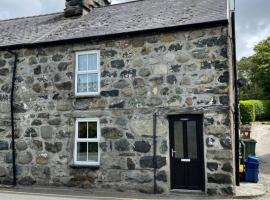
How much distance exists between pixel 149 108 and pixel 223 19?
11.5 feet

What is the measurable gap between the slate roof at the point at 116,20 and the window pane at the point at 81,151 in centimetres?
368

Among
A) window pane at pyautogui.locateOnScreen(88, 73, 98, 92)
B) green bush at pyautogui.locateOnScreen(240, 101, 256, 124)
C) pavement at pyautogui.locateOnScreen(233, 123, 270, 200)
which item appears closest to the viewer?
pavement at pyautogui.locateOnScreen(233, 123, 270, 200)

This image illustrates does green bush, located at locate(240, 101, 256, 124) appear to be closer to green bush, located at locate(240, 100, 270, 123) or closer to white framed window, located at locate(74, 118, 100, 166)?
green bush, located at locate(240, 100, 270, 123)

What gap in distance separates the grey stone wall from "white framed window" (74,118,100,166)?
201 millimetres

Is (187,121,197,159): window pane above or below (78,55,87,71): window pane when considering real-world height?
below

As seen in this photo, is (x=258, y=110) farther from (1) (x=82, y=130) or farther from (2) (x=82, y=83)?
(1) (x=82, y=130)

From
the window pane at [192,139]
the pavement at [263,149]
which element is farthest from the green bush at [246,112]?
the window pane at [192,139]

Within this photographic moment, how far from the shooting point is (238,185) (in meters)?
12.2

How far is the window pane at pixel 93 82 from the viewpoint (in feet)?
41.4

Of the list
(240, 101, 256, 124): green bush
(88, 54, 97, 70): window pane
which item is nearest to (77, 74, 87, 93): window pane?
(88, 54, 97, 70): window pane

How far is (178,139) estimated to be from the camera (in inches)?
454

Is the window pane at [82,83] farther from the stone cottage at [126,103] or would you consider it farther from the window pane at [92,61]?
the window pane at [92,61]

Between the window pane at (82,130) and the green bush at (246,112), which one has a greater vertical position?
the green bush at (246,112)

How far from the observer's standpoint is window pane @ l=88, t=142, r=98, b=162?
40.5ft
